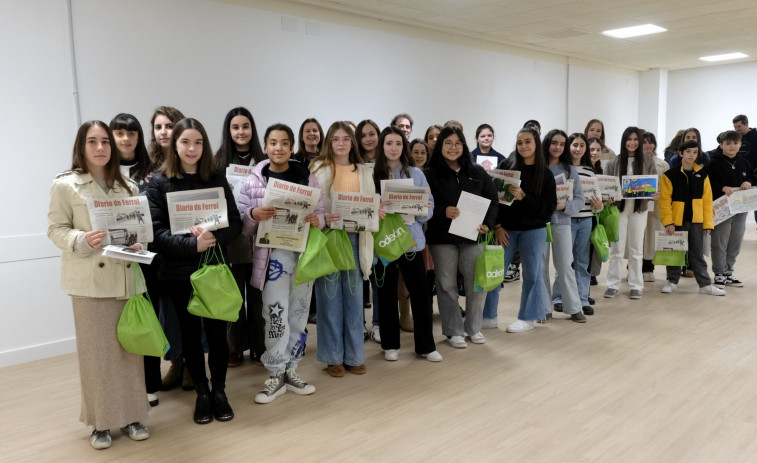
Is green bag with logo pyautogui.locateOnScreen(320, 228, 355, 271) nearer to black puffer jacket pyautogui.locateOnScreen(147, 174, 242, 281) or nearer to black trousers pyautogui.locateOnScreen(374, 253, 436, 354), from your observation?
black trousers pyautogui.locateOnScreen(374, 253, 436, 354)

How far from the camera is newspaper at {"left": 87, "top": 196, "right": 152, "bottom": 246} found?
2.73 metres

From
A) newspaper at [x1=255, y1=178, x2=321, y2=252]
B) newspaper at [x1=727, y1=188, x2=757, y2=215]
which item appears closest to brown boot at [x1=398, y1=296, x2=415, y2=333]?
newspaper at [x1=255, y1=178, x2=321, y2=252]

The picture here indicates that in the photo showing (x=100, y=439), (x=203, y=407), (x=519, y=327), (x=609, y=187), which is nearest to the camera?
(x=100, y=439)

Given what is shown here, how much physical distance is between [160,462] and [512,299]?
4054 millimetres

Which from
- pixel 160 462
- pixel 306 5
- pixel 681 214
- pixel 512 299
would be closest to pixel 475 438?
pixel 160 462

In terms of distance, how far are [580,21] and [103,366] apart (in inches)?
283

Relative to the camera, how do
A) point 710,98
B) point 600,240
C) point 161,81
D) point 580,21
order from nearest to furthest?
point 161,81
point 600,240
point 580,21
point 710,98

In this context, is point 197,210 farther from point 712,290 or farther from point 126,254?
point 712,290

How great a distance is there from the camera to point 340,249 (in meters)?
3.57

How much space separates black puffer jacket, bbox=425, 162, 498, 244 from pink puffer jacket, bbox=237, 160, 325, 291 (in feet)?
3.48

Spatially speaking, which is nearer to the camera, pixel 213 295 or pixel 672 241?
pixel 213 295

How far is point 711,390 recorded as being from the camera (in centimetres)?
349

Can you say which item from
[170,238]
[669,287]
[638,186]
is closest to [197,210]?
[170,238]

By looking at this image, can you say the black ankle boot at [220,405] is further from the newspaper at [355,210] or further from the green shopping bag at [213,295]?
the newspaper at [355,210]
